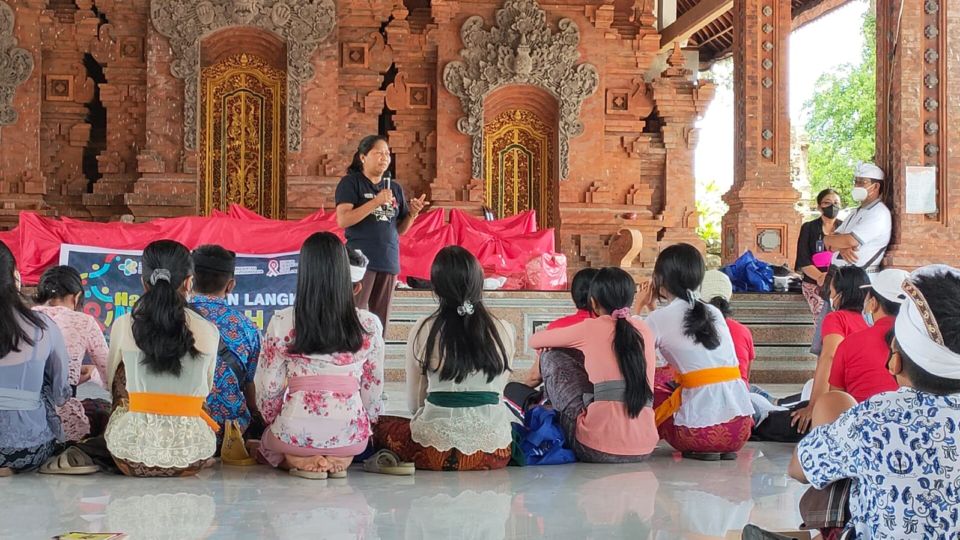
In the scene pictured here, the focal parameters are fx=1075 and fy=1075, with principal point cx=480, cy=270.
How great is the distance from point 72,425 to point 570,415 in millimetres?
2054

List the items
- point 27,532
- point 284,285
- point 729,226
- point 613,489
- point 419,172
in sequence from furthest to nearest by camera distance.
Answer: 1. point 419,172
2. point 729,226
3. point 284,285
4. point 613,489
5. point 27,532

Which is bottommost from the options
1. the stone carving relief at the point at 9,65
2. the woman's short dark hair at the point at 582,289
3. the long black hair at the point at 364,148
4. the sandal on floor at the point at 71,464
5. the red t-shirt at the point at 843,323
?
the sandal on floor at the point at 71,464

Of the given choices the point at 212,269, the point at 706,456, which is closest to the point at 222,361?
the point at 212,269

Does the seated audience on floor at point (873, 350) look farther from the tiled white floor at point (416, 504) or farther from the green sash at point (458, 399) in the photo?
the green sash at point (458, 399)

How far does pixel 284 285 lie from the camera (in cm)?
758

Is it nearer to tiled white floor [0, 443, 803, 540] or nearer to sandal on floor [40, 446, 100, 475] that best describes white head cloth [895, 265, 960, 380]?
tiled white floor [0, 443, 803, 540]

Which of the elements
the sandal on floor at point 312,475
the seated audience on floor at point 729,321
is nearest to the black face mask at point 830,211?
the seated audience on floor at point 729,321

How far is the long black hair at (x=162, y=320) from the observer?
3859 mm

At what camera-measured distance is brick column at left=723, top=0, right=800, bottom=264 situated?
35.1 ft

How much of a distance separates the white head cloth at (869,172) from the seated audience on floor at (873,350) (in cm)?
444

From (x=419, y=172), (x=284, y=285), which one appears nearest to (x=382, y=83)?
(x=419, y=172)

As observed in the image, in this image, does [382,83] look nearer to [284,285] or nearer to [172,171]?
[172,171]

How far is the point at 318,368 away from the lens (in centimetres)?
398

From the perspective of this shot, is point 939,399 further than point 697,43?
No
